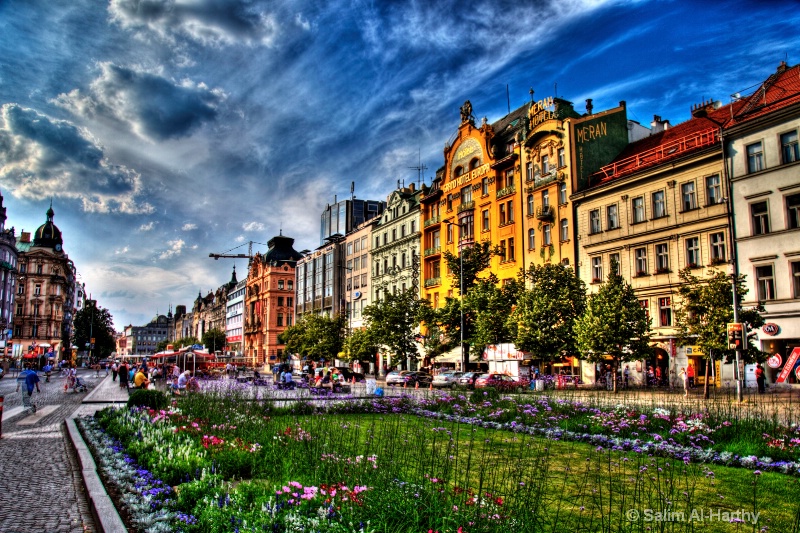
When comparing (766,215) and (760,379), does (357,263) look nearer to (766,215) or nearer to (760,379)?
(766,215)

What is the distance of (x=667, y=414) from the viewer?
14758 millimetres

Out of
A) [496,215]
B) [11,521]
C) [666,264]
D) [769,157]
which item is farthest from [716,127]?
[11,521]

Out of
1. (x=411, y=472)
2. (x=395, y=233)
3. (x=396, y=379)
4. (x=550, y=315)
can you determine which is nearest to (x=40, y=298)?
Answer: (x=395, y=233)

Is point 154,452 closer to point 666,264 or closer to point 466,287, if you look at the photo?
point 666,264

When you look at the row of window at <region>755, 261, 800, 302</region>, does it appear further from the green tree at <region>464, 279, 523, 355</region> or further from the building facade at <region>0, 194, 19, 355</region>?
the building facade at <region>0, 194, 19, 355</region>

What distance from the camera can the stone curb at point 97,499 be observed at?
746 centimetres

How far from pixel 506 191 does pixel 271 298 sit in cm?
8209

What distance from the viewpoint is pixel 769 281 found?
32.9 meters

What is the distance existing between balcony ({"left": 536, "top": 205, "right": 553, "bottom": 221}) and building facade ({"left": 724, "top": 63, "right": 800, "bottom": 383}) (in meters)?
14.6

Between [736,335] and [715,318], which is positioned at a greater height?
[715,318]

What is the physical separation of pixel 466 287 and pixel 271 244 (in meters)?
91.1

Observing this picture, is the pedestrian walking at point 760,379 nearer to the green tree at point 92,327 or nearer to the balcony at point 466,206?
the balcony at point 466,206

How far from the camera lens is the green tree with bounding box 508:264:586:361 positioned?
38000mm

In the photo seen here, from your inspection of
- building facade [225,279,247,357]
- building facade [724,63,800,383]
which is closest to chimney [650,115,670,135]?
building facade [724,63,800,383]
